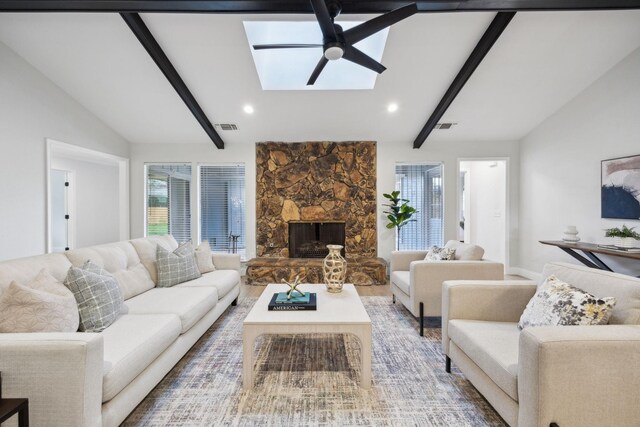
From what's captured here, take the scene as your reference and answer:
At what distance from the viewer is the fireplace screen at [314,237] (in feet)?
18.2

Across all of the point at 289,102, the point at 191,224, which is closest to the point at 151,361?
the point at 289,102

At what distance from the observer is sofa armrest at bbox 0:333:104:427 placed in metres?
1.34

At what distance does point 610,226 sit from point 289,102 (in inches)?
A: 177

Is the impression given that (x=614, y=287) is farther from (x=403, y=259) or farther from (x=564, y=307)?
(x=403, y=259)

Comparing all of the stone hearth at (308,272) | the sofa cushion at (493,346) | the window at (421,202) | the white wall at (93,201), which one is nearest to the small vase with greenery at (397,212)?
the window at (421,202)

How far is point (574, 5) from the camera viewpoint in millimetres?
2781

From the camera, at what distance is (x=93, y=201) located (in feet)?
23.4

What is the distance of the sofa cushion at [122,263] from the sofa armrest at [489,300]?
267 centimetres

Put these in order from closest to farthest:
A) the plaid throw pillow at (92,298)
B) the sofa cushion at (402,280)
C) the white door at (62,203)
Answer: the plaid throw pillow at (92,298) < the sofa cushion at (402,280) < the white door at (62,203)

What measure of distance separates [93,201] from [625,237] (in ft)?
31.1

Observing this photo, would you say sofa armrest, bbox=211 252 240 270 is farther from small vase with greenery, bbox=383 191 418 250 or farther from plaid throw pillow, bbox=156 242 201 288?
small vase with greenery, bbox=383 191 418 250

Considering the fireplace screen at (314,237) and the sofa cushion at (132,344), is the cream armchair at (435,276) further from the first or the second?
the fireplace screen at (314,237)

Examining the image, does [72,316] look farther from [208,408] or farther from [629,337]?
[629,337]

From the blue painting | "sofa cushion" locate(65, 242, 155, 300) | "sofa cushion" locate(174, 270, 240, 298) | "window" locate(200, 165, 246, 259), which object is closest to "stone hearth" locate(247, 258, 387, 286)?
"window" locate(200, 165, 246, 259)
